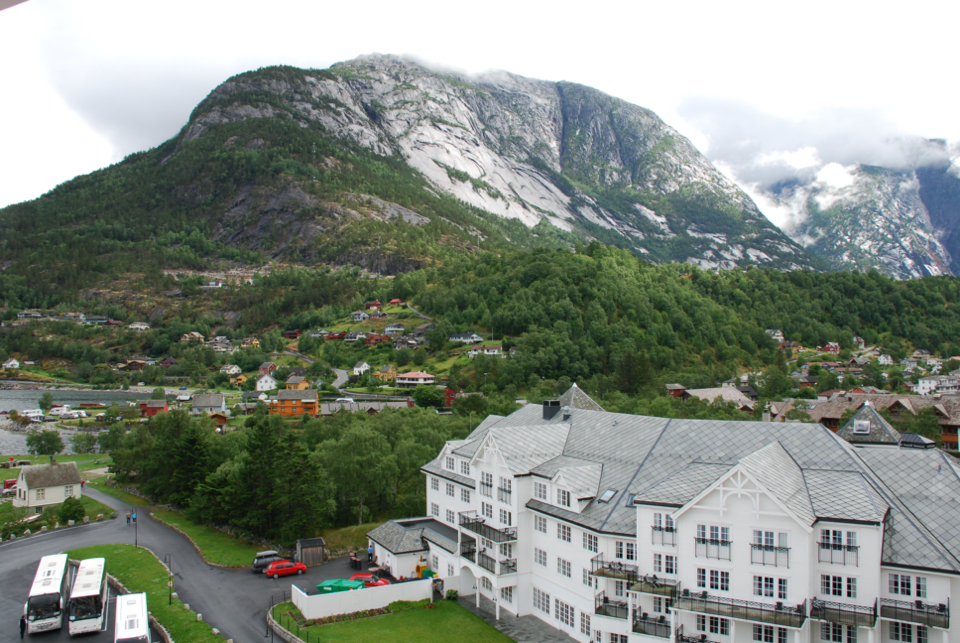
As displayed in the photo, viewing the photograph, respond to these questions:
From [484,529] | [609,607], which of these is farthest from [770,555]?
[484,529]

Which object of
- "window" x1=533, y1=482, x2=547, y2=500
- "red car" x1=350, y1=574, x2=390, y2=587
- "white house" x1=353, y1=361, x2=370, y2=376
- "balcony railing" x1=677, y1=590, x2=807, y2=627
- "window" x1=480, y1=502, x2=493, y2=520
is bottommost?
"red car" x1=350, y1=574, x2=390, y2=587

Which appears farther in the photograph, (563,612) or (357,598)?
(357,598)

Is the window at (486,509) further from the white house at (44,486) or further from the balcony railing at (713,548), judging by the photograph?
the white house at (44,486)

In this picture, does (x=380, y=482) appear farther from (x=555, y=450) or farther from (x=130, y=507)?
(x=130, y=507)

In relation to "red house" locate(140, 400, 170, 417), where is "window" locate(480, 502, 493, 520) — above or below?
above

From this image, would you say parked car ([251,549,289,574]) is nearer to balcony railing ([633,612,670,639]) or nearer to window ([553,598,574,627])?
window ([553,598,574,627])

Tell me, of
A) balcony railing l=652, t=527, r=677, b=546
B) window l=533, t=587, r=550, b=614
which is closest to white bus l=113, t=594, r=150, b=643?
window l=533, t=587, r=550, b=614

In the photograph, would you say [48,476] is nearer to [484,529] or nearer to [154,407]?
[484,529]

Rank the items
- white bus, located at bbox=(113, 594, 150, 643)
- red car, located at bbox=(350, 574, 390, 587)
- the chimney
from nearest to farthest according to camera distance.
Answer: white bus, located at bbox=(113, 594, 150, 643) < red car, located at bbox=(350, 574, 390, 587) < the chimney
